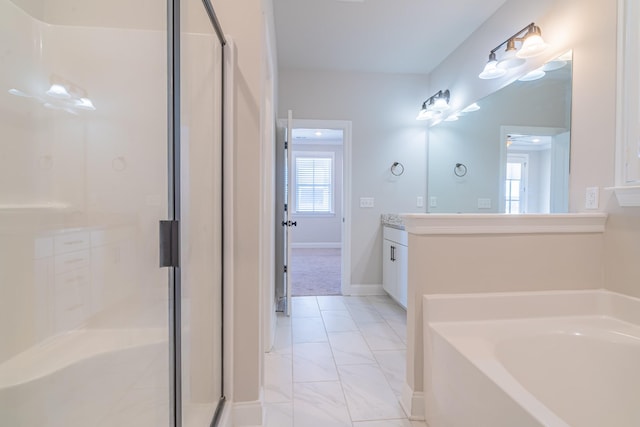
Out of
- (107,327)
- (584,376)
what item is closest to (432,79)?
(584,376)

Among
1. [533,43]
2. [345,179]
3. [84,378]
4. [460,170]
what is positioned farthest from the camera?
[345,179]

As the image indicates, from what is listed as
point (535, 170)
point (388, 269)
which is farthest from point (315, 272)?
point (535, 170)

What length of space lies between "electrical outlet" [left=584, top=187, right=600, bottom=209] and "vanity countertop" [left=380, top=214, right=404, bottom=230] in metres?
1.48

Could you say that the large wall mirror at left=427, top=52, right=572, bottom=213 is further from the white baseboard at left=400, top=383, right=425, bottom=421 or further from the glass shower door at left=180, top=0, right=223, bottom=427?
the glass shower door at left=180, top=0, right=223, bottom=427

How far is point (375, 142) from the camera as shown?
3.60m

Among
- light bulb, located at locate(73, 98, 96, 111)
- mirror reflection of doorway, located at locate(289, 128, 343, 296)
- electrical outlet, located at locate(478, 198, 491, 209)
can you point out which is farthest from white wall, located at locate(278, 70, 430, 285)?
mirror reflection of doorway, located at locate(289, 128, 343, 296)

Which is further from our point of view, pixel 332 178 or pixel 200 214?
pixel 332 178

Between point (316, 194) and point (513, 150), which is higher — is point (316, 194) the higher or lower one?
the lower one

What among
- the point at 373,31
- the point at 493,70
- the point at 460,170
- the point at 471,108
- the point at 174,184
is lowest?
the point at 174,184

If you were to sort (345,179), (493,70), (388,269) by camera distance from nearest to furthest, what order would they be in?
(493,70) → (388,269) → (345,179)

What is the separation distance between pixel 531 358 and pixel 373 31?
2.75 metres

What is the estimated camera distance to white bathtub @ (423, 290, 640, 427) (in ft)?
3.65

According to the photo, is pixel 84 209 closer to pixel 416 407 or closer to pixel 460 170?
pixel 416 407

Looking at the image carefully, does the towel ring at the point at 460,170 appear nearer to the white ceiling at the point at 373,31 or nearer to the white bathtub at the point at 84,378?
the white ceiling at the point at 373,31
